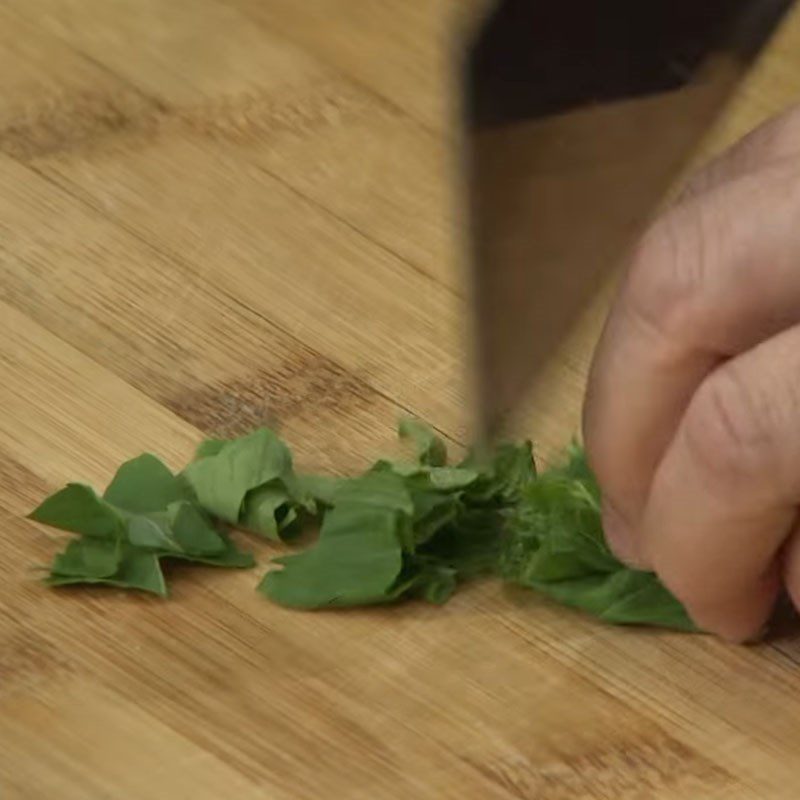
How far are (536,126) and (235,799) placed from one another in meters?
0.42

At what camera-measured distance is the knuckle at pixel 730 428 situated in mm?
1095

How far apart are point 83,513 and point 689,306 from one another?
1.31 feet

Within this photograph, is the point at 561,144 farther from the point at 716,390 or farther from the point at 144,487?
the point at 144,487

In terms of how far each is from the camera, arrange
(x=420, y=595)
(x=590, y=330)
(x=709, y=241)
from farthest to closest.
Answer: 1. (x=590, y=330)
2. (x=420, y=595)
3. (x=709, y=241)

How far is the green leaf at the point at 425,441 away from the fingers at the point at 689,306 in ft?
0.56

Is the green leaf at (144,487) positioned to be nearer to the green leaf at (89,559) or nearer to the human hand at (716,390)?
the green leaf at (89,559)

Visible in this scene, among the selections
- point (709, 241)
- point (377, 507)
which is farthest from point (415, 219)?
point (709, 241)

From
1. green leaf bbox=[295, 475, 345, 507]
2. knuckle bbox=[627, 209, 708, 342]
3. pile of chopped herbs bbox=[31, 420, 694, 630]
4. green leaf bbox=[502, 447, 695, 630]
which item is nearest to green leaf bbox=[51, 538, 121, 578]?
pile of chopped herbs bbox=[31, 420, 694, 630]

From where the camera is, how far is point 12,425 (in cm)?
134

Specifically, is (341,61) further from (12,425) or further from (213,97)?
(12,425)

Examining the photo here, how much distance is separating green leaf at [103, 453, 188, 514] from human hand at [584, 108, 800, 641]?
0.27m

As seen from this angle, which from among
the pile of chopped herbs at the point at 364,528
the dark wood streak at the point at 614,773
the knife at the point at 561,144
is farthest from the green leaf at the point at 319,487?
the dark wood streak at the point at 614,773

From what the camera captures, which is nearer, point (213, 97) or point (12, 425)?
point (12, 425)

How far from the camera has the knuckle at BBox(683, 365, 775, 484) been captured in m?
1.09
